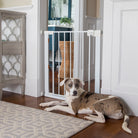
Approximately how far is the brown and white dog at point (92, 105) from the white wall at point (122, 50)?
163 millimetres

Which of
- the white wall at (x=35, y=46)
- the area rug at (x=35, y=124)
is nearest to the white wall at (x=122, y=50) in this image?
the area rug at (x=35, y=124)

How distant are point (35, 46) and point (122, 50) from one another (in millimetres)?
1213

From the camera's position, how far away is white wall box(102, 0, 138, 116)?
8.27ft

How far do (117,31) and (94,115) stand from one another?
0.90 m

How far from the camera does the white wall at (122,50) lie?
99.2 inches

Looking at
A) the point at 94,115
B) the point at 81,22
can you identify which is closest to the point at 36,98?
the point at 94,115

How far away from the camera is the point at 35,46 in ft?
10.8

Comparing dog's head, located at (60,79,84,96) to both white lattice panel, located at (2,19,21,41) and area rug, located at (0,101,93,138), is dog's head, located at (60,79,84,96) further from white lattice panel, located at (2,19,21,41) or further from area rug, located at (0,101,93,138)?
white lattice panel, located at (2,19,21,41)

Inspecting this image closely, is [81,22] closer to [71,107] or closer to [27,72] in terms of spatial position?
[27,72]

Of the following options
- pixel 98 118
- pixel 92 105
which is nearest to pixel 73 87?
pixel 92 105

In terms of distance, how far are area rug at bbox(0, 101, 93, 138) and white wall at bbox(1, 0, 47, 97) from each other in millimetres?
694

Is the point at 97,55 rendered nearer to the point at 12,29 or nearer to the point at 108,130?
the point at 108,130

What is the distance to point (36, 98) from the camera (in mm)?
3242

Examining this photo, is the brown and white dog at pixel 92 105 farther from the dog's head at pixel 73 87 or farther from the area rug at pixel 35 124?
the area rug at pixel 35 124
